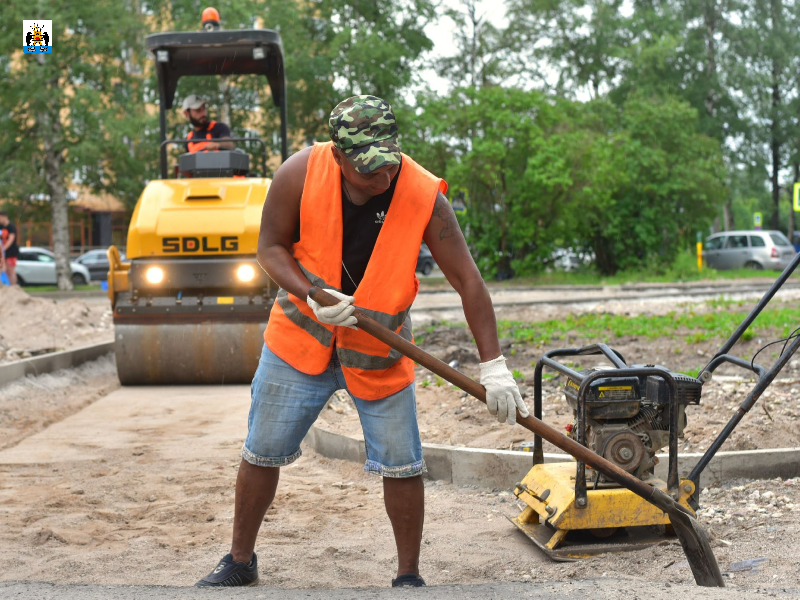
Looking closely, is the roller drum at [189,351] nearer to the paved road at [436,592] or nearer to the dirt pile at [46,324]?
the dirt pile at [46,324]

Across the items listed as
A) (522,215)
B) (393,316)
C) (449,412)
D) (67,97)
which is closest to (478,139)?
(522,215)

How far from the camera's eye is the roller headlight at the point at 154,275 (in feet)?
26.5

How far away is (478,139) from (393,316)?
2028cm

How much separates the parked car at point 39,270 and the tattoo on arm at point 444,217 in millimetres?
27397

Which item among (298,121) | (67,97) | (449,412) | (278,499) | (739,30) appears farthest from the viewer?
(739,30)

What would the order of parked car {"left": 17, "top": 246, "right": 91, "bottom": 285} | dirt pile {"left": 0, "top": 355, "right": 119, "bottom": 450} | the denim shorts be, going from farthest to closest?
parked car {"left": 17, "top": 246, "right": 91, "bottom": 285}
dirt pile {"left": 0, "top": 355, "right": 119, "bottom": 450}
the denim shorts

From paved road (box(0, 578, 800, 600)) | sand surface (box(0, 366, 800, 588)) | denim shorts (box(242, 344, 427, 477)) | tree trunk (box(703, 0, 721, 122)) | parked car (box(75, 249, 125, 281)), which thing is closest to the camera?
paved road (box(0, 578, 800, 600))

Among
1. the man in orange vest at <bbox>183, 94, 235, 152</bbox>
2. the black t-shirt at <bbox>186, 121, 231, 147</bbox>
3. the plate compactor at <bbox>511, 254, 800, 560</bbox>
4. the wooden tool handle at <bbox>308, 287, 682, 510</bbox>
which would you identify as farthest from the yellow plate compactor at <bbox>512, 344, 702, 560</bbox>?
the black t-shirt at <bbox>186, 121, 231, 147</bbox>

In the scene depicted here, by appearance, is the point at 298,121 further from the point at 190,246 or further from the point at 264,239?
the point at 264,239

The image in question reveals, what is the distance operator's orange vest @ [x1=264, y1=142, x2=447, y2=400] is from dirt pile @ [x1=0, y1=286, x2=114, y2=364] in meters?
7.76

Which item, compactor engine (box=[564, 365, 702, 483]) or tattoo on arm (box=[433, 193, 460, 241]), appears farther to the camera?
compactor engine (box=[564, 365, 702, 483])

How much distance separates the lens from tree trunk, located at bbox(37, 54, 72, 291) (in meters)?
25.4

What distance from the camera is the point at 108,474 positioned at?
17.6ft

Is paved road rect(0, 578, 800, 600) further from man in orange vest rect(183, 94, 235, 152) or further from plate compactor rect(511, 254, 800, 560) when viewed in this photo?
man in orange vest rect(183, 94, 235, 152)
